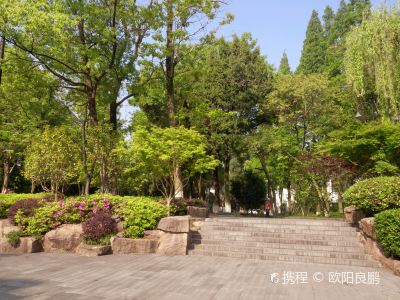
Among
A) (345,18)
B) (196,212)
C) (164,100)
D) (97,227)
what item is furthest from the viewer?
(345,18)

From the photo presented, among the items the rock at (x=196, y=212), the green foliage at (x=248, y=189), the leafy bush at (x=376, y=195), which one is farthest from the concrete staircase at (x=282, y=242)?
the green foliage at (x=248, y=189)

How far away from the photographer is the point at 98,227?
10438mm

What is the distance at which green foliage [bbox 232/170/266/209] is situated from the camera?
33.3 meters

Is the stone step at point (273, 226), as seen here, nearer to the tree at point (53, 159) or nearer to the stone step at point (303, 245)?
the stone step at point (303, 245)

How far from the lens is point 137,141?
43.0ft

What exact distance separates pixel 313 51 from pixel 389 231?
36.2 m

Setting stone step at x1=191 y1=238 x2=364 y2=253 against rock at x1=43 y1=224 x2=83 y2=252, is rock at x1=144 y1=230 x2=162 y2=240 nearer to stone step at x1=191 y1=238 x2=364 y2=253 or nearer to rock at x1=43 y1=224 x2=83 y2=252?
stone step at x1=191 y1=238 x2=364 y2=253

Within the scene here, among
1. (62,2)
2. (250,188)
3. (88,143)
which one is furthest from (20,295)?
(250,188)

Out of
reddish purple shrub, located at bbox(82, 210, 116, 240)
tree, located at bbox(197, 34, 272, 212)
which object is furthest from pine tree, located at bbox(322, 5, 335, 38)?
reddish purple shrub, located at bbox(82, 210, 116, 240)

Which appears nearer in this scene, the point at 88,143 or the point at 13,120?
the point at 88,143

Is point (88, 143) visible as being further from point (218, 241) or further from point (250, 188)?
point (250, 188)

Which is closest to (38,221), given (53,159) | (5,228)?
(5,228)

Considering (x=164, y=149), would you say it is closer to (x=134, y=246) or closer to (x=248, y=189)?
(x=134, y=246)

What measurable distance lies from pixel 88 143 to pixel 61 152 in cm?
128
